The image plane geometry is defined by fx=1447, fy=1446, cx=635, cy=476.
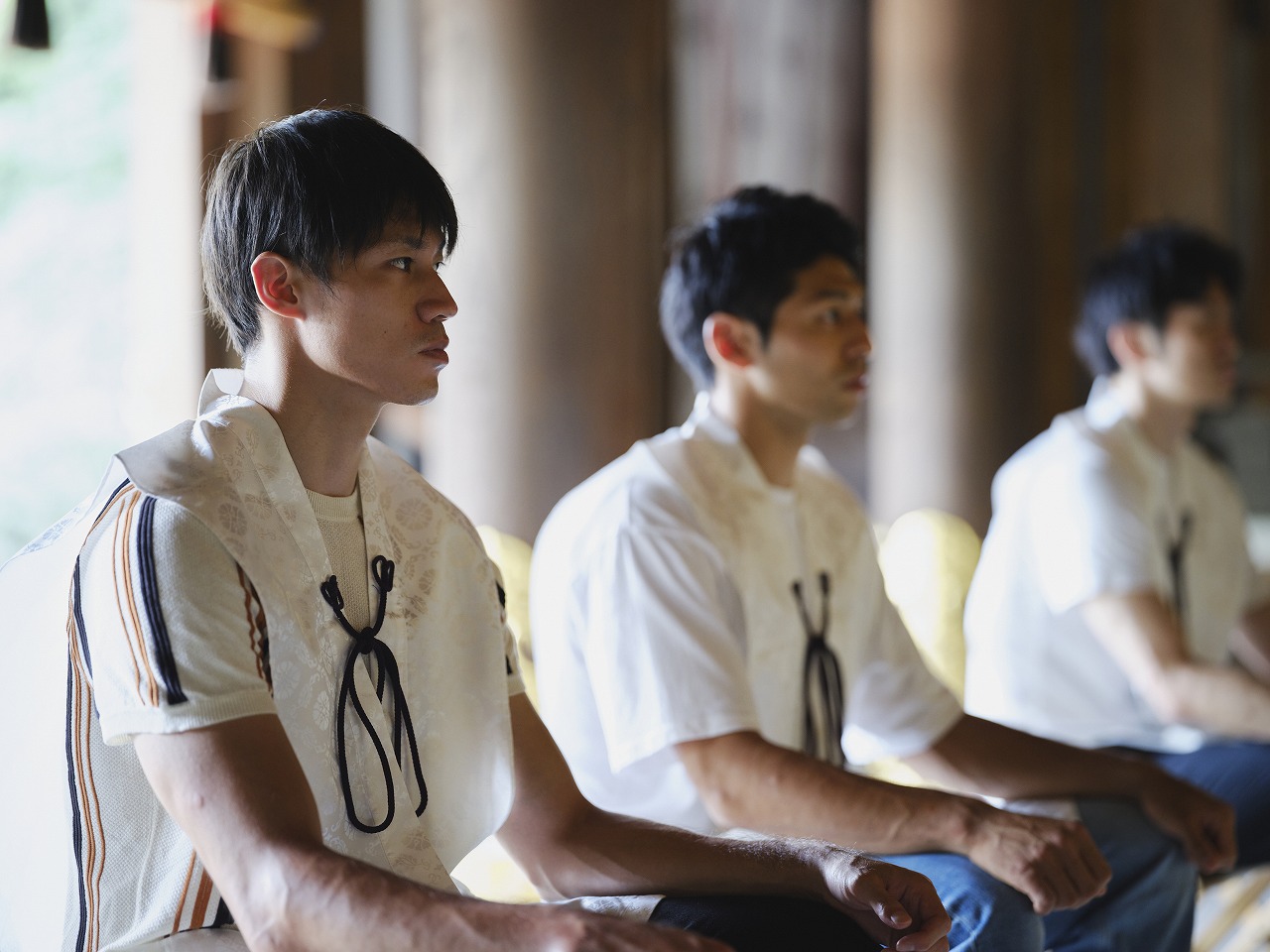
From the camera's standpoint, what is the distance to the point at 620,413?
3.21 meters

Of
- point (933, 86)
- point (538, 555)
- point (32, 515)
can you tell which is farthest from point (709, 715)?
point (933, 86)

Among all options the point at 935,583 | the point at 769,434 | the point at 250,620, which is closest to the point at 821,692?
the point at 769,434

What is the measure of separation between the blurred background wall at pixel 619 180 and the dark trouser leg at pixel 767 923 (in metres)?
1.65

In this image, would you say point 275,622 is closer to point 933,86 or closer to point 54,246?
point 54,246

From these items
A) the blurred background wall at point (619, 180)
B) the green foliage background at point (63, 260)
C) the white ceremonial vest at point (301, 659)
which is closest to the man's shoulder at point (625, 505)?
the white ceremonial vest at point (301, 659)

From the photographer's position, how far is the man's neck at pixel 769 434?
8.09ft

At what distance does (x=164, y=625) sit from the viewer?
1358 millimetres

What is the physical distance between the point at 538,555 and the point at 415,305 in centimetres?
87

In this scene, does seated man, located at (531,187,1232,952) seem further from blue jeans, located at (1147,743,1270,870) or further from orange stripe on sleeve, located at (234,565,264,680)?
orange stripe on sleeve, located at (234,565,264,680)

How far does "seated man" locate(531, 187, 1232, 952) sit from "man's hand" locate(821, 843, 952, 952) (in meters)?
0.29

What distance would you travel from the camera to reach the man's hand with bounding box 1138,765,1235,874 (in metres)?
2.27

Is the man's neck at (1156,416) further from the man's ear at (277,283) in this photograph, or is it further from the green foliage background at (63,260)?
the green foliage background at (63,260)

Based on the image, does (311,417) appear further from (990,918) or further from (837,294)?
(837,294)

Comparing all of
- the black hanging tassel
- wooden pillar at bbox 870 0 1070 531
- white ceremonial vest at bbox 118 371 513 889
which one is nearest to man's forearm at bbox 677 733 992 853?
white ceremonial vest at bbox 118 371 513 889
